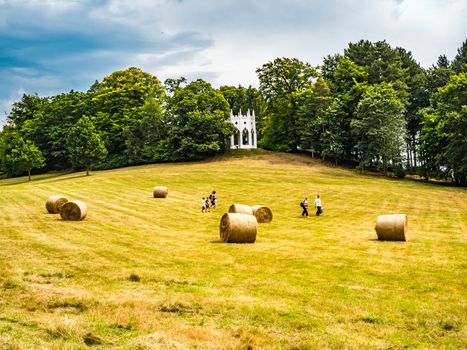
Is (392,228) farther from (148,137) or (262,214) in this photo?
(148,137)

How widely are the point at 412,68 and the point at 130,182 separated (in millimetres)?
69411

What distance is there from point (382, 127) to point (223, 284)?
6439cm

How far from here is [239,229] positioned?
73.7 feet

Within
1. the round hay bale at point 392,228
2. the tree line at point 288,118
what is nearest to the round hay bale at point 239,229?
the round hay bale at point 392,228

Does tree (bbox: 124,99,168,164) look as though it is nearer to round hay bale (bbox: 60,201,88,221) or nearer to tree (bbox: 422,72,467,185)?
tree (bbox: 422,72,467,185)

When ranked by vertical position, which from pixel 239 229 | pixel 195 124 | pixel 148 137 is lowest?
pixel 239 229

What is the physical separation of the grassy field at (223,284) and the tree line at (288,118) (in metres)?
42.8

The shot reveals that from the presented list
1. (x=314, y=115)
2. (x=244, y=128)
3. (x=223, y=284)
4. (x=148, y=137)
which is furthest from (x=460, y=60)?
(x=223, y=284)

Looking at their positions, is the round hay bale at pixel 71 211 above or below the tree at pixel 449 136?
below

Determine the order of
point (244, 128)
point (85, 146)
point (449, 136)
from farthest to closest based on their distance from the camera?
1. point (244, 128)
2. point (85, 146)
3. point (449, 136)

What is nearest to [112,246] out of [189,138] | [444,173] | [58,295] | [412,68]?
[58,295]

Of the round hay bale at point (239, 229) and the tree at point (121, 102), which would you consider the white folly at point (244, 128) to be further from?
the round hay bale at point (239, 229)

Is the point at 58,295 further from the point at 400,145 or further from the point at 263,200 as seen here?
the point at 400,145

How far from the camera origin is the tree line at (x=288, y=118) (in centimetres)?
7456
